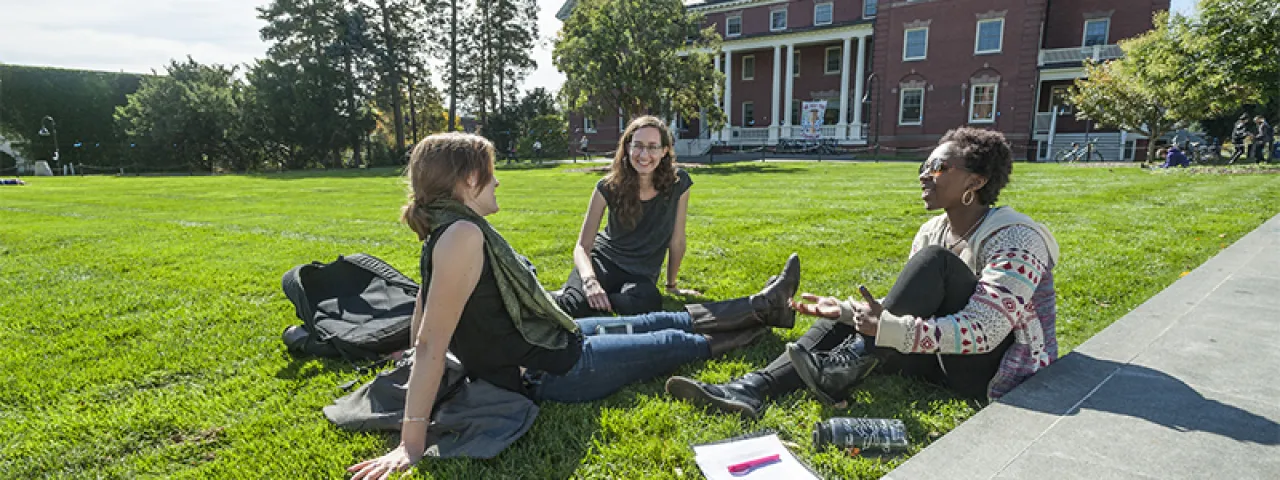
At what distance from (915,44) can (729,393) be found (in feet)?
115

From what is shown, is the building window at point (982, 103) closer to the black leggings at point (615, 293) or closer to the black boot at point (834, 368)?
the black leggings at point (615, 293)

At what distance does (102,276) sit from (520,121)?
121 feet

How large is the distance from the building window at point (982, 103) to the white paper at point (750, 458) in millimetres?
34240

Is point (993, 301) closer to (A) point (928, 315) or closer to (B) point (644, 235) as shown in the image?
(A) point (928, 315)

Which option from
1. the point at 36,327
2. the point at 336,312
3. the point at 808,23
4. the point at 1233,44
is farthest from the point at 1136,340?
the point at 808,23

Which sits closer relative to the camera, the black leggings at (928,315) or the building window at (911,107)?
the black leggings at (928,315)

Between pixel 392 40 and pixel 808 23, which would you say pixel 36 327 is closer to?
pixel 392 40

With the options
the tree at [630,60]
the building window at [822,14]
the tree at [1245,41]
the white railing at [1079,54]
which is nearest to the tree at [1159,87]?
the tree at [1245,41]

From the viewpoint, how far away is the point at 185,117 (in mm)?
34469

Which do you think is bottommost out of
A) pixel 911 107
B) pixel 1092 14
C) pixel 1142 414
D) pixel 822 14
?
pixel 1142 414

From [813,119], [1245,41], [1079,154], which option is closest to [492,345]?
[1245,41]

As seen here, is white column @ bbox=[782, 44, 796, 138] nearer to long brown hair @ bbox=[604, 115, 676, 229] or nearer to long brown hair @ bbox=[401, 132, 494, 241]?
long brown hair @ bbox=[604, 115, 676, 229]

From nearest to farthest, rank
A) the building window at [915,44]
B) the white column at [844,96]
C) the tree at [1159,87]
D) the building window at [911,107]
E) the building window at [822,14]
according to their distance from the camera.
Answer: the tree at [1159,87]
the building window at [915,44]
the building window at [911,107]
the white column at [844,96]
the building window at [822,14]

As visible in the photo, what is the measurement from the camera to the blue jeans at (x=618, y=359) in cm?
277
